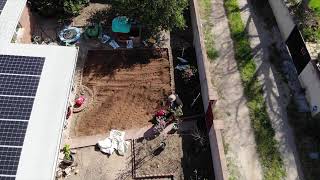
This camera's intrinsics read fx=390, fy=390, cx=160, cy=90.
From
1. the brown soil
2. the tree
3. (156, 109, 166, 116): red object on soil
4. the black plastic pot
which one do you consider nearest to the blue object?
the tree

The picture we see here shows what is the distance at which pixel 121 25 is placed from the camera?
85.8 feet

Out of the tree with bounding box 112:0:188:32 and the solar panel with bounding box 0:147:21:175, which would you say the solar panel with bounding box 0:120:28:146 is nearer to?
the solar panel with bounding box 0:147:21:175

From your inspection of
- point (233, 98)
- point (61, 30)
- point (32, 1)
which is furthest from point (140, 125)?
point (32, 1)

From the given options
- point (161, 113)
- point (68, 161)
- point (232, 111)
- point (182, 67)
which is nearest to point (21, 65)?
point (68, 161)

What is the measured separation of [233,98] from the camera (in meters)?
23.8

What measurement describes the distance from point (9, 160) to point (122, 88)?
9.17 m

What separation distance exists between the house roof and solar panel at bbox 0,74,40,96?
0.28m

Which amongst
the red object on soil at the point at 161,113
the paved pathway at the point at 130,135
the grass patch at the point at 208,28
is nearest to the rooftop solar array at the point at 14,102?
the paved pathway at the point at 130,135

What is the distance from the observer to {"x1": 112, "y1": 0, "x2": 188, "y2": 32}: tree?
2400 centimetres

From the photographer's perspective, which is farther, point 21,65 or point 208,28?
point 208,28

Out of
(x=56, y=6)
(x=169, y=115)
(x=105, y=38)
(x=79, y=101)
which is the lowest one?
(x=169, y=115)

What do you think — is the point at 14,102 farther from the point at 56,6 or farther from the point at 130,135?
the point at 56,6

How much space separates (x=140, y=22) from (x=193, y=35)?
3857mm

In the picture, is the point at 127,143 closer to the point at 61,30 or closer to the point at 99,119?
the point at 99,119
